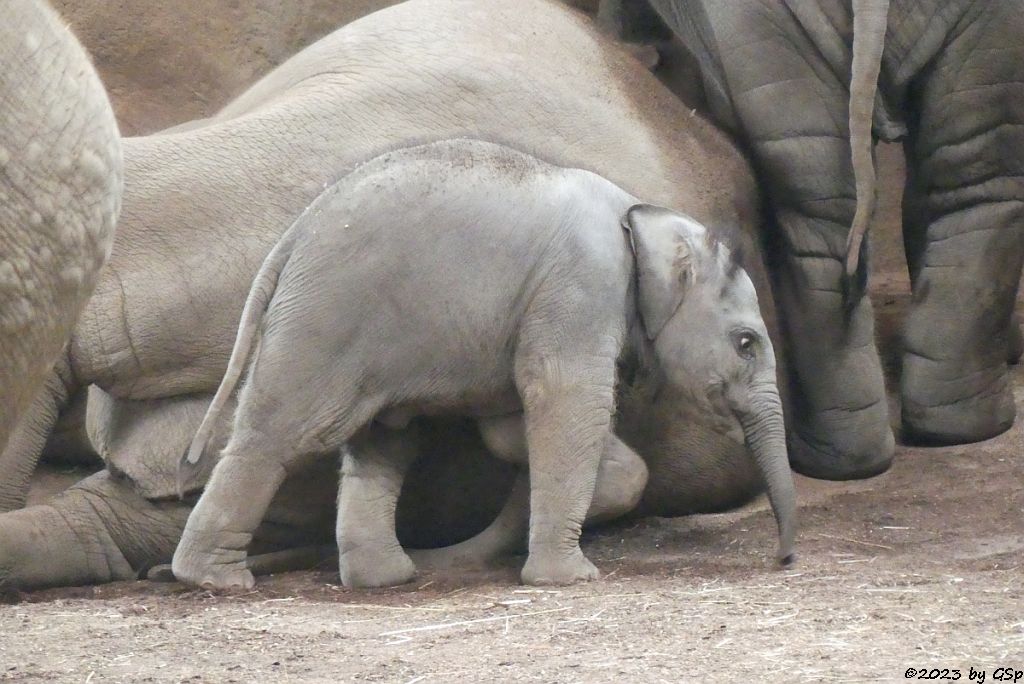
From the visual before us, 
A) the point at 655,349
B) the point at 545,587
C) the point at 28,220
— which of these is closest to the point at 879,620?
the point at 545,587

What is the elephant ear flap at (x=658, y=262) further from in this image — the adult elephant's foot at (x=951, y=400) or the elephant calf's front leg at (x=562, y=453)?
the adult elephant's foot at (x=951, y=400)

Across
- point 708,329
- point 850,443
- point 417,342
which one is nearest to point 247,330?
point 417,342

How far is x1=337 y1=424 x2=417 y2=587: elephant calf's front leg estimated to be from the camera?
418 cm

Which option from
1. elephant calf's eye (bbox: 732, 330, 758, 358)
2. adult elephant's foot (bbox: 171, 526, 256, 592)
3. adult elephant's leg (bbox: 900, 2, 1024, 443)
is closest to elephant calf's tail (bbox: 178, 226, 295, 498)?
adult elephant's foot (bbox: 171, 526, 256, 592)

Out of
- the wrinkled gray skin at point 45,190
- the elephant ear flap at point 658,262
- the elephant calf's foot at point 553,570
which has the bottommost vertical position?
the elephant calf's foot at point 553,570

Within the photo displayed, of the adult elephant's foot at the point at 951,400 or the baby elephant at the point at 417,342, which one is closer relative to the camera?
the baby elephant at the point at 417,342

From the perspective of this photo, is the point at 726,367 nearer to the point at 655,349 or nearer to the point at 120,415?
the point at 655,349

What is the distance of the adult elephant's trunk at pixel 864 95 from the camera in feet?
16.0

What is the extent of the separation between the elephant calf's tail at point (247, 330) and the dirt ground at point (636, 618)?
370 millimetres

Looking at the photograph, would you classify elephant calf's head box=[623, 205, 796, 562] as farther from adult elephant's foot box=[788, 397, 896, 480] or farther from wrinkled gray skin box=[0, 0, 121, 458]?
wrinkled gray skin box=[0, 0, 121, 458]

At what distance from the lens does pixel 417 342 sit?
13.5ft

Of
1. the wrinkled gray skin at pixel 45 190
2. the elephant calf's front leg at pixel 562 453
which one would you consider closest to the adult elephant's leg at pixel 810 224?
the elephant calf's front leg at pixel 562 453

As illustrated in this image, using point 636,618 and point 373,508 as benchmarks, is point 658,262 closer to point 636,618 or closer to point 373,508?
point 373,508

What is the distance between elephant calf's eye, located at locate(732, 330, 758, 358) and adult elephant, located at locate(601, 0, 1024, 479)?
2.61ft
